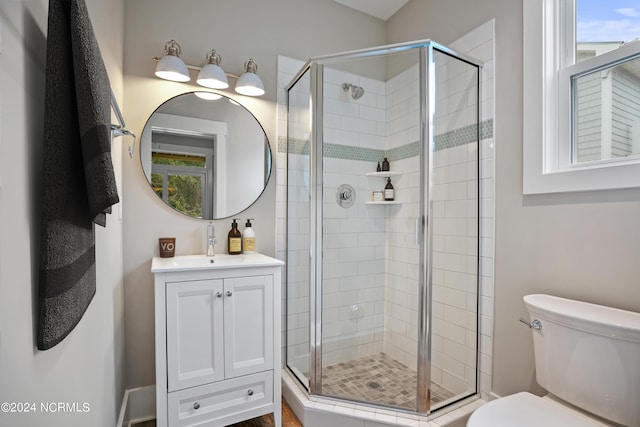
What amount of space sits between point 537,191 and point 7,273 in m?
1.84

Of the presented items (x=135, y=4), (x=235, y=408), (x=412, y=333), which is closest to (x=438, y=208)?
(x=412, y=333)

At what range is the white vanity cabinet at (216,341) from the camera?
145cm

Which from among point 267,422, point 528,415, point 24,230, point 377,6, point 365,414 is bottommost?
point 267,422

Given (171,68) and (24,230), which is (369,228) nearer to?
(171,68)

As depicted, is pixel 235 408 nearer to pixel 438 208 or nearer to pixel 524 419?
pixel 524 419

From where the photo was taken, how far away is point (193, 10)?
1.90 meters

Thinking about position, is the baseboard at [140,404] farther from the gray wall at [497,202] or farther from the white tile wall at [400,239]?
the white tile wall at [400,239]

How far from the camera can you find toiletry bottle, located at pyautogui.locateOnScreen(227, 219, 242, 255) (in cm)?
192

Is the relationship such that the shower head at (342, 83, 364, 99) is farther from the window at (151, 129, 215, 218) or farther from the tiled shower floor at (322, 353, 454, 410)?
the tiled shower floor at (322, 353, 454, 410)

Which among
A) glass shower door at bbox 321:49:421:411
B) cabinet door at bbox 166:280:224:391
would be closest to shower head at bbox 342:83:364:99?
glass shower door at bbox 321:49:421:411

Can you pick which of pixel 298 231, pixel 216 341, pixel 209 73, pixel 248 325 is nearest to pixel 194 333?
pixel 216 341

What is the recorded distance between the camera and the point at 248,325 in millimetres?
1593

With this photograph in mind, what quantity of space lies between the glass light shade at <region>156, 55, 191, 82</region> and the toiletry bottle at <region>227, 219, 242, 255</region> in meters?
0.90

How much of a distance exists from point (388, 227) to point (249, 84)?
1.23 meters
